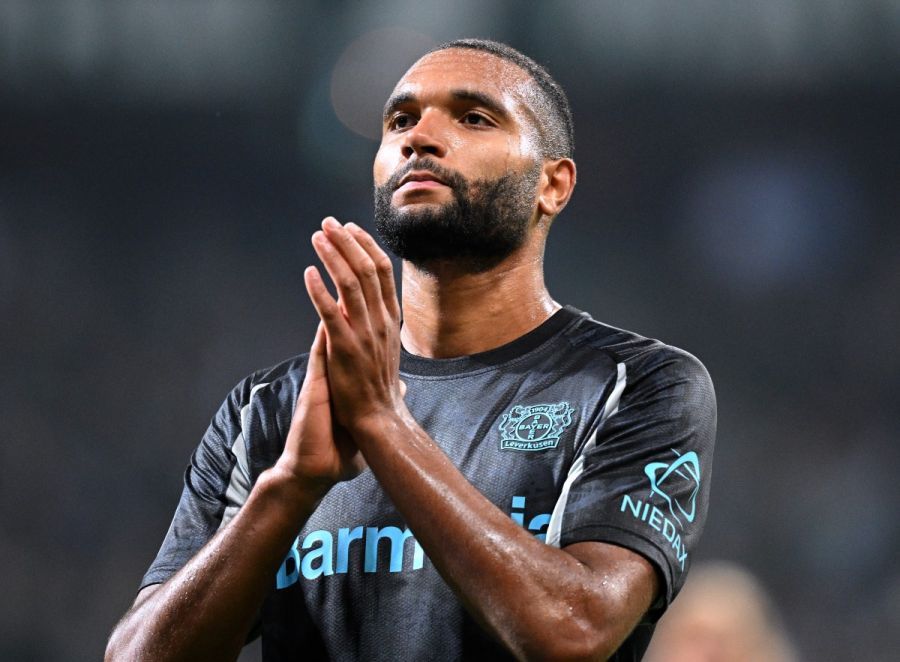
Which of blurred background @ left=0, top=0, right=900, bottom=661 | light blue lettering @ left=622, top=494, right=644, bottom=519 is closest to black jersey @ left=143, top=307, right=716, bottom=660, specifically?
light blue lettering @ left=622, top=494, right=644, bottom=519

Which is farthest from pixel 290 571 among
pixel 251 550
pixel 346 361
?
pixel 346 361

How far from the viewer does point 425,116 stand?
2.57 meters

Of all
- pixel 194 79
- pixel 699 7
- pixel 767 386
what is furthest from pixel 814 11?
pixel 194 79

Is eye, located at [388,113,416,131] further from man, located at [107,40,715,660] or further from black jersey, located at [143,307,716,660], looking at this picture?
black jersey, located at [143,307,716,660]

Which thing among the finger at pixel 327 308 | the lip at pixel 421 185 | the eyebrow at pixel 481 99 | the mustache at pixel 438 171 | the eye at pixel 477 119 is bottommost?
the finger at pixel 327 308

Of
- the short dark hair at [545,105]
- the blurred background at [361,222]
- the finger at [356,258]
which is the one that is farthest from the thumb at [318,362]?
the blurred background at [361,222]

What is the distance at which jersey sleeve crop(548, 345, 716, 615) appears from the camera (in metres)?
1.99

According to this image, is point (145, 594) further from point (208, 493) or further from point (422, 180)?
point (422, 180)

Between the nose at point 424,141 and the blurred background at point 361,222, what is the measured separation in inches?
125

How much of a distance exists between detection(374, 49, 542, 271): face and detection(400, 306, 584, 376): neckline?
203mm

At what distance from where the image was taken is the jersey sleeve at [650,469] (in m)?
1.99

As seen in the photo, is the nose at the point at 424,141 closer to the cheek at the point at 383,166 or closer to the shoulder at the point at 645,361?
the cheek at the point at 383,166

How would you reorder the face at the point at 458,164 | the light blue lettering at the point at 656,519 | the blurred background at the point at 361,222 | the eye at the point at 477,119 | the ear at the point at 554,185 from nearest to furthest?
the light blue lettering at the point at 656,519, the face at the point at 458,164, the eye at the point at 477,119, the ear at the point at 554,185, the blurred background at the point at 361,222

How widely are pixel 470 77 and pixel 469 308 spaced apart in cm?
56
